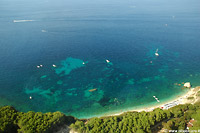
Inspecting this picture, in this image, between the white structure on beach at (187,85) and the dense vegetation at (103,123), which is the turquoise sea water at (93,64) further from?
the dense vegetation at (103,123)

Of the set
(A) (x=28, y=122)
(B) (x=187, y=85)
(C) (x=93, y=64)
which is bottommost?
(A) (x=28, y=122)

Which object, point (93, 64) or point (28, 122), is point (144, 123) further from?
point (93, 64)

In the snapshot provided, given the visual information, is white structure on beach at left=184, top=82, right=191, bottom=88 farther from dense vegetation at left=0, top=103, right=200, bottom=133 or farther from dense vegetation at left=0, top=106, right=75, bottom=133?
dense vegetation at left=0, top=106, right=75, bottom=133

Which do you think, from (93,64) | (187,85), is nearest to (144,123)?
(187,85)

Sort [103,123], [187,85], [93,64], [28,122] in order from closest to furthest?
[28,122]
[103,123]
[187,85]
[93,64]

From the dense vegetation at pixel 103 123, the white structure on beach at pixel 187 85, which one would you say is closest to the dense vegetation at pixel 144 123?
the dense vegetation at pixel 103 123

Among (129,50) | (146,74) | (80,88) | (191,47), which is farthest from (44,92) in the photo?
(191,47)

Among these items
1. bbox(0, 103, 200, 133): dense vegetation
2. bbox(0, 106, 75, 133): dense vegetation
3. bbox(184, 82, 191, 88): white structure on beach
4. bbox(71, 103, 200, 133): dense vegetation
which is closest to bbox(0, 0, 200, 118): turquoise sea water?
bbox(184, 82, 191, 88): white structure on beach
